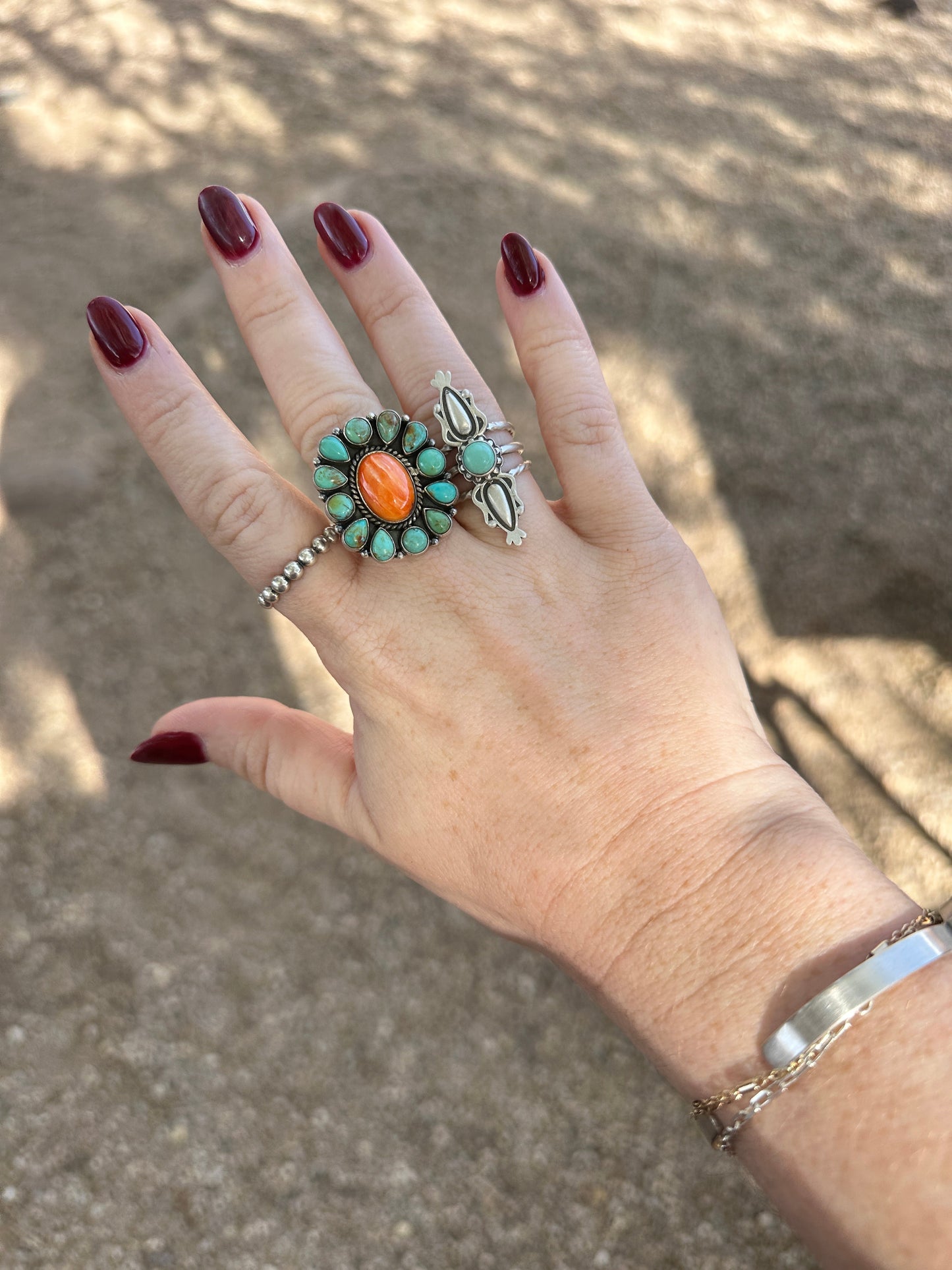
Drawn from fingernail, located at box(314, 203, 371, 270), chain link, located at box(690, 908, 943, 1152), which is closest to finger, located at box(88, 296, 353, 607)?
fingernail, located at box(314, 203, 371, 270)

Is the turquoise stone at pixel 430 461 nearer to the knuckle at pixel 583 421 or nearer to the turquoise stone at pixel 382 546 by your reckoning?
the turquoise stone at pixel 382 546

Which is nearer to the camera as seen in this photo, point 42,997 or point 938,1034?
point 938,1034

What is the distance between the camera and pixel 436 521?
137 centimetres

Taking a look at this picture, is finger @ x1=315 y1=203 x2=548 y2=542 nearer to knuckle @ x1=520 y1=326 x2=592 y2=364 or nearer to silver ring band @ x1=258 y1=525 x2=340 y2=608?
knuckle @ x1=520 y1=326 x2=592 y2=364

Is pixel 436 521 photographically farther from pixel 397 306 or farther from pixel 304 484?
pixel 304 484

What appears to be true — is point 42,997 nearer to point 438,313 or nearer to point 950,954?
point 438,313

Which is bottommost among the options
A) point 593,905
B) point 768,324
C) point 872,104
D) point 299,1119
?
point 299,1119

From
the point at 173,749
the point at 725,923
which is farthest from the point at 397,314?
the point at 725,923

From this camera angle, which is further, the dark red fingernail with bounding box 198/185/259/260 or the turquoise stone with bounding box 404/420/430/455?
the dark red fingernail with bounding box 198/185/259/260

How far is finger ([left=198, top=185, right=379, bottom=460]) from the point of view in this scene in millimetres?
1459

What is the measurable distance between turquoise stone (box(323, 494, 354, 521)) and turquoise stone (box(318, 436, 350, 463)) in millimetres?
55

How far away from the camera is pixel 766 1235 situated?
1.61m

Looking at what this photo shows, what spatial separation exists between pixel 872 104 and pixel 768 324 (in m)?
0.92

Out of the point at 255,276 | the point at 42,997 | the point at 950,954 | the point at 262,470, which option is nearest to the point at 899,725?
the point at 950,954
